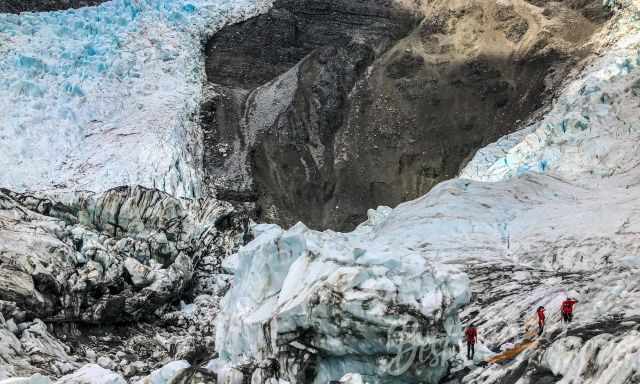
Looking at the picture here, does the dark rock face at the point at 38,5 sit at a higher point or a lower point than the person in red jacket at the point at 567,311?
higher

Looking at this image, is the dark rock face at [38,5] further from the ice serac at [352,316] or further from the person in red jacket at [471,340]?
the person in red jacket at [471,340]

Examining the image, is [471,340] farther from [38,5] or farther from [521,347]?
[38,5]

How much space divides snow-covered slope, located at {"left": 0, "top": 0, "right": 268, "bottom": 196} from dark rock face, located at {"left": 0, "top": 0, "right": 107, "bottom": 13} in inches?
136

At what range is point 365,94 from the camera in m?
46.8

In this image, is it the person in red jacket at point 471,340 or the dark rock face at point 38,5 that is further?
the dark rock face at point 38,5

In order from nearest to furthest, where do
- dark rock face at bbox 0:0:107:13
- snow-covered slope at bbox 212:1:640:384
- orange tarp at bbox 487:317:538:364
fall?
snow-covered slope at bbox 212:1:640:384 → orange tarp at bbox 487:317:538:364 → dark rock face at bbox 0:0:107:13

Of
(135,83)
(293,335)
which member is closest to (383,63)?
(135,83)

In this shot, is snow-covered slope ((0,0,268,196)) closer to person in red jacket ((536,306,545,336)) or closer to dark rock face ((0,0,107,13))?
dark rock face ((0,0,107,13))

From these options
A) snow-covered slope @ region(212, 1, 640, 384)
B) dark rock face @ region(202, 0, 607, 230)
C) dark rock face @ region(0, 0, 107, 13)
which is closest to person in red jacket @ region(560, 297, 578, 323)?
snow-covered slope @ region(212, 1, 640, 384)

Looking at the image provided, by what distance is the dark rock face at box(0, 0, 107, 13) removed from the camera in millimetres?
43031

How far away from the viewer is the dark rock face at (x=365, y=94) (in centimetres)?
4069

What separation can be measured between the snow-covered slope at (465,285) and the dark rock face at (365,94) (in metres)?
9.79

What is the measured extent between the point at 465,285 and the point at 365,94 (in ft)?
112

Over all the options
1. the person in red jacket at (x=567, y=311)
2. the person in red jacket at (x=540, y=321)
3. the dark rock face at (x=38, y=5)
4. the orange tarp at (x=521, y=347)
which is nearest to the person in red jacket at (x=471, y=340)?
the orange tarp at (x=521, y=347)
